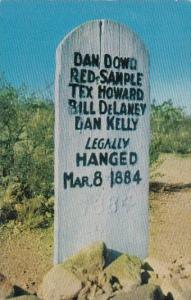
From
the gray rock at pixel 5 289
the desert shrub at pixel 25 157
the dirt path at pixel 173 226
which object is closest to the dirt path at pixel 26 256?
the desert shrub at pixel 25 157

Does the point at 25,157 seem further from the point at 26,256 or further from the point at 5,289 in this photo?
the point at 5,289

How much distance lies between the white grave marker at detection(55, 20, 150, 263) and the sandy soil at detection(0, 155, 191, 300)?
0.49 metres

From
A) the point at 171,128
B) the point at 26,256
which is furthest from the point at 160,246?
the point at 171,128

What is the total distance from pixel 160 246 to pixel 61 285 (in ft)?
6.21

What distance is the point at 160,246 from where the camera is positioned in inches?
272

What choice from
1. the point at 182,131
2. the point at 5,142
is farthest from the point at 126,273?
the point at 182,131

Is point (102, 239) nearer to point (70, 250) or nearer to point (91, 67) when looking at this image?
point (70, 250)

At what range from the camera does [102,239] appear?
561 cm

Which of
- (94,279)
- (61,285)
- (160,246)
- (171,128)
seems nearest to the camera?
(61,285)

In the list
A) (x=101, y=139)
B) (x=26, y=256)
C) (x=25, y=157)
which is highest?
(x=101, y=139)

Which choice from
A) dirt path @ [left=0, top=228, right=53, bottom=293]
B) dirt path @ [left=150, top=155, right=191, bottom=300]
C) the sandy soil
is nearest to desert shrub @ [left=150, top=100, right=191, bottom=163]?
dirt path @ [left=150, top=155, right=191, bottom=300]

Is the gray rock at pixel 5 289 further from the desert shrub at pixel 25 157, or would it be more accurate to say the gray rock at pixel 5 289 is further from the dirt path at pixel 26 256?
the desert shrub at pixel 25 157

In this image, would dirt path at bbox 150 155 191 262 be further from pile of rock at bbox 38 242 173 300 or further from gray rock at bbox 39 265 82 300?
gray rock at bbox 39 265 82 300

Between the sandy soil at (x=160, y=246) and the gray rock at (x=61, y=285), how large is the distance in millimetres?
514
